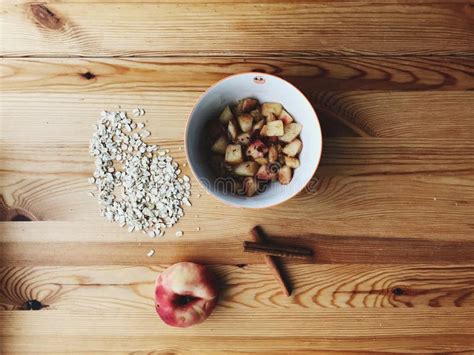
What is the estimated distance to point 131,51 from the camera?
90cm

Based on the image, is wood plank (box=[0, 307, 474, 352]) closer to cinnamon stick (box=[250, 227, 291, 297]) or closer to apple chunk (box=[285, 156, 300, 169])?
cinnamon stick (box=[250, 227, 291, 297])

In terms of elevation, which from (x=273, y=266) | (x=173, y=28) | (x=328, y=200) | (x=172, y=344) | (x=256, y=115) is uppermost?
(x=173, y=28)

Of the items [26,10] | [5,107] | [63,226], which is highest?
[26,10]

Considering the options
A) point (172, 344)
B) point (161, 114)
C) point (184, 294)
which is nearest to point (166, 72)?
point (161, 114)

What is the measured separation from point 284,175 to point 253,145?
7 cm

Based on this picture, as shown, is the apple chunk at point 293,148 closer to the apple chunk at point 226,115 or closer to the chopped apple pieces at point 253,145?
the chopped apple pieces at point 253,145

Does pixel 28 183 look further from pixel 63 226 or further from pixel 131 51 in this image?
pixel 131 51

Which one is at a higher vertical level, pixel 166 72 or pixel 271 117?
pixel 166 72

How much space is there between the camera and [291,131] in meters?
0.84

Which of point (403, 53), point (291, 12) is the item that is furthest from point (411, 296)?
point (291, 12)

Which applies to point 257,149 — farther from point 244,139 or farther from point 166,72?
point 166,72

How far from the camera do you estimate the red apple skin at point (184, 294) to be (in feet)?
2.79

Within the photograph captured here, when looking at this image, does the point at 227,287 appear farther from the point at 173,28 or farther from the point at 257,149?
the point at 173,28

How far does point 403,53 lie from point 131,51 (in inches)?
20.0
